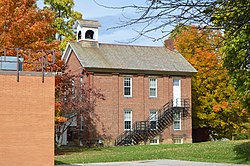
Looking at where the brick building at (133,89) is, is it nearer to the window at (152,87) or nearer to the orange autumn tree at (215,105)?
the window at (152,87)

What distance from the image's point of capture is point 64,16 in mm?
51750

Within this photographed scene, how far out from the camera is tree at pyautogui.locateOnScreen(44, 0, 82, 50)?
49956mm

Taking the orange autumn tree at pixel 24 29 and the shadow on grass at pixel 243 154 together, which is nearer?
the shadow on grass at pixel 243 154

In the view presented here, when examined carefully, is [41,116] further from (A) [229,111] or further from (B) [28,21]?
(A) [229,111]

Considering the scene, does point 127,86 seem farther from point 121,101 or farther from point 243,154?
point 243,154

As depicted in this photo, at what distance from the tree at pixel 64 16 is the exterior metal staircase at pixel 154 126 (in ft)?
42.4

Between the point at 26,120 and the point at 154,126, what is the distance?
27035 millimetres

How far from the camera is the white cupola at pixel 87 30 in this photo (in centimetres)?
4400

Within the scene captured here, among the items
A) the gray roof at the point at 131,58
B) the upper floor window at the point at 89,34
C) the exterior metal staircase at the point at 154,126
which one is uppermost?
the upper floor window at the point at 89,34

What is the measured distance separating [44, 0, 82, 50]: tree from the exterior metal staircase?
1293cm

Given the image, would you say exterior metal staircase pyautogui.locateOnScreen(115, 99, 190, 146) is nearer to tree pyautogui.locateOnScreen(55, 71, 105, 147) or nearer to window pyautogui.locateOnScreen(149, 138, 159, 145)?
window pyautogui.locateOnScreen(149, 138, 159, 145)

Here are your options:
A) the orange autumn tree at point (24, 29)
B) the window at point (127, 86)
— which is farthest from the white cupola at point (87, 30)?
the orange autumn tree at point (24, 29)

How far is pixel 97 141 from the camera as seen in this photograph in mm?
40438

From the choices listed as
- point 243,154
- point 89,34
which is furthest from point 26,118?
Result: point 89,34
